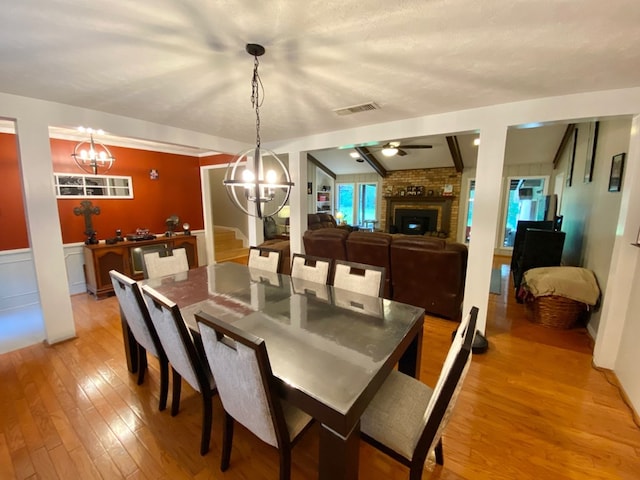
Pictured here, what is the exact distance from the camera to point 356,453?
38.8 inches

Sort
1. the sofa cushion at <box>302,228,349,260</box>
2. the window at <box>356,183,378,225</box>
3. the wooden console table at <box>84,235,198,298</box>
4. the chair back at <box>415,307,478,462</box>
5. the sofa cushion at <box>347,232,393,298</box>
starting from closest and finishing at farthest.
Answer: the chair back at <box>415,307,478,462</box>, the sofa cushion at <box>347,232,393,298</box>, the sofa cushion at <box>302,228,349,260</box>, the wooden console table at <box>84,235,198,298</box>, the window at <box>356,183,378,225</box>

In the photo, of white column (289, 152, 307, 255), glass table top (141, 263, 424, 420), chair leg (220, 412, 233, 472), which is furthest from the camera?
white column (289, 152, 307, 255)

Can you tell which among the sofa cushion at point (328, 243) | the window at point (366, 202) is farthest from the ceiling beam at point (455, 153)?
the sofa cushion at point (328, 243)

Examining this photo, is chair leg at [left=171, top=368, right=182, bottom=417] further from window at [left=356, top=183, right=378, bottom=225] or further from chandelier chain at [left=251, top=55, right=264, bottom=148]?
window at [left=356, top=183, right=378, bottom=225]

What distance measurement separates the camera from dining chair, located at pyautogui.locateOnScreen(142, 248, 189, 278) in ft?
8.52

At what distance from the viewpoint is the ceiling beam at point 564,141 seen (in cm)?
450

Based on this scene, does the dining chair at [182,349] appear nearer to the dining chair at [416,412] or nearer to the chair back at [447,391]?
the dining chair at [416,412]

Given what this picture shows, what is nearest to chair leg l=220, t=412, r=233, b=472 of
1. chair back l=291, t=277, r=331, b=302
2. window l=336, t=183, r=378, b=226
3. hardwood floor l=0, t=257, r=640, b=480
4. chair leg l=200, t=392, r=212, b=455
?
hardwood floor l=0, t=257, r=640, b=480

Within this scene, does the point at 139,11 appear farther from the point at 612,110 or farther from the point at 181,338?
the point at 612,110

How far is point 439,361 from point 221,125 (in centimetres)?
338

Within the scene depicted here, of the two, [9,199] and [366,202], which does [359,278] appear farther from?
[366,202]

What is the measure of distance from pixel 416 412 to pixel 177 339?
122 centimetres

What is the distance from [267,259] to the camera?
109 inches

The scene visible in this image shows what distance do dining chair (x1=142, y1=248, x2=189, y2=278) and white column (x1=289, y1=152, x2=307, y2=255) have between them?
1.60 meters
